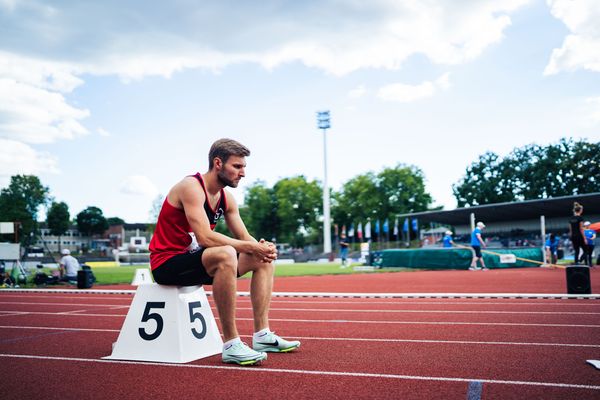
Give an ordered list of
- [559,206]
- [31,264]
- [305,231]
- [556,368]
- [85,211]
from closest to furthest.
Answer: [556,368] < [31,264] < [559,206] < [305,231] < [85,211]

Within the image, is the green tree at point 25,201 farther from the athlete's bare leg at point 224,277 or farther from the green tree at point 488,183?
the athlete's bare leg at point 224,277

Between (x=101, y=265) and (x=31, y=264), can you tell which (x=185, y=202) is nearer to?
Answer: (x=31, y=264)

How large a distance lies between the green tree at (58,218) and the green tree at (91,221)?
23.9 meters

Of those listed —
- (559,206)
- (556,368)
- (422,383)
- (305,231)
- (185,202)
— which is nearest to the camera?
(422,383)

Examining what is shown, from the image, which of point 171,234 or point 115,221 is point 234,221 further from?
point 115,221

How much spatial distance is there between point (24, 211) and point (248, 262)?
261ft

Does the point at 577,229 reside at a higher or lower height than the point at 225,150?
lower

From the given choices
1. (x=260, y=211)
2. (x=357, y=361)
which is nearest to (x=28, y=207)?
(x=260, y=211)

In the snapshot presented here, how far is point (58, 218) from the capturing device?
101812 millimetres

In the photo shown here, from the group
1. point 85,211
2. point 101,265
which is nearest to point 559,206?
point 101,265

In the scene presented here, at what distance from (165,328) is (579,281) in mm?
7932

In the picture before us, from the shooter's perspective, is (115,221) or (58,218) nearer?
(58,218)

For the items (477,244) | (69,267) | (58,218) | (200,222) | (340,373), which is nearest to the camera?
(340,373)

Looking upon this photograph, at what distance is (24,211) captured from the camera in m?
73.9
